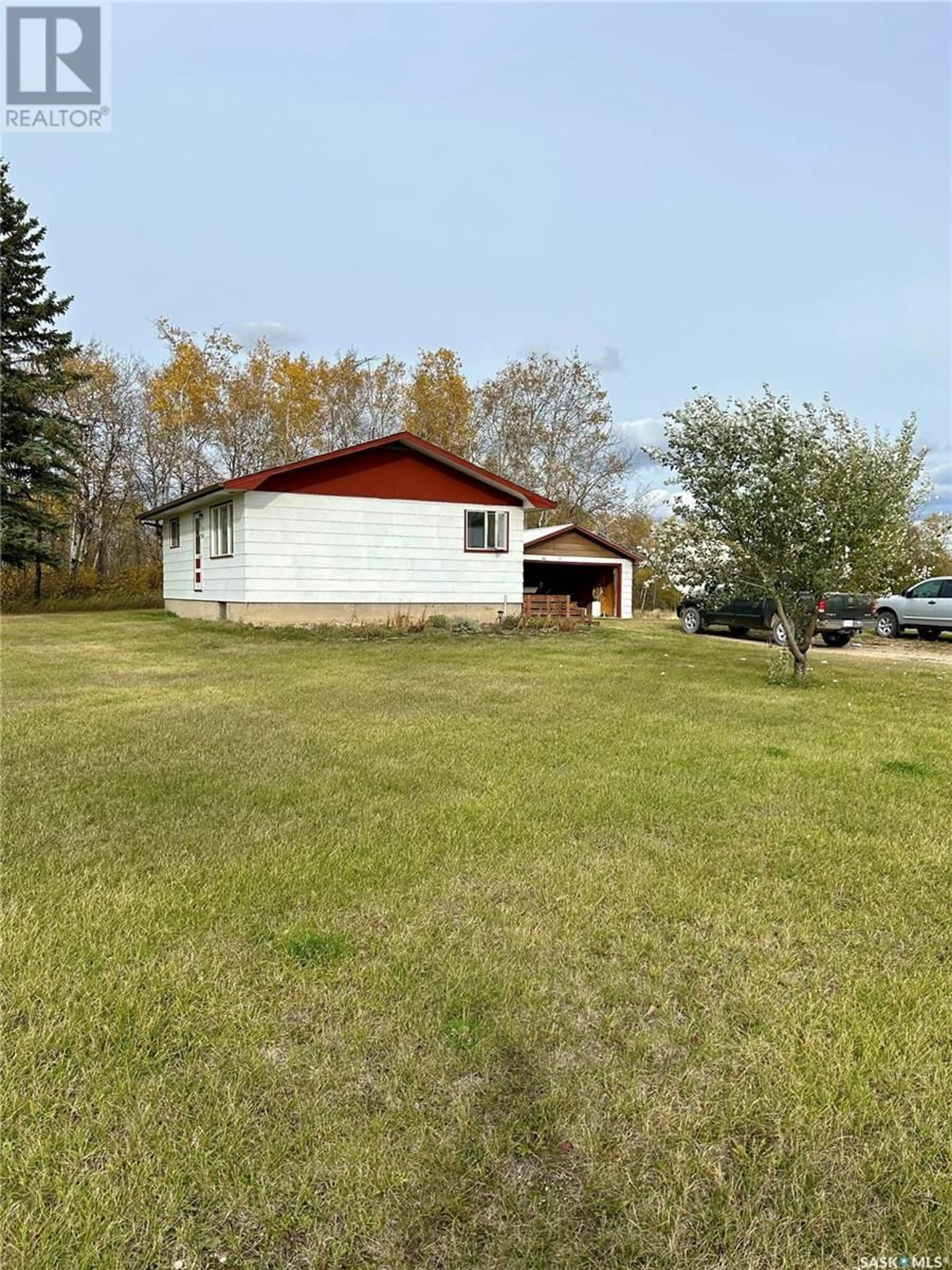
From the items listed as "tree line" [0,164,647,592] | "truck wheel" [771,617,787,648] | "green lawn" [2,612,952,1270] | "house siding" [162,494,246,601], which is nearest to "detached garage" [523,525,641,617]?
"truck wheel" [771,617,787,648]

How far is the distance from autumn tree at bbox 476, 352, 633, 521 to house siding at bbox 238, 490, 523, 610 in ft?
→ 50.3

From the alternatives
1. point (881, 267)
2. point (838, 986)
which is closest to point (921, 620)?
point (881, 267)

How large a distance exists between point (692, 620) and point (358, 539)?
1025 centimetres

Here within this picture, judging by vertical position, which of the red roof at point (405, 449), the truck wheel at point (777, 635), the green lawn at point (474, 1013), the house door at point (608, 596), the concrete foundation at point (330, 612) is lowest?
the green lawn at point (474, 1013)

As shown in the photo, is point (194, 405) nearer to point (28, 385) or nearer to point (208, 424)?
point (208, 424)

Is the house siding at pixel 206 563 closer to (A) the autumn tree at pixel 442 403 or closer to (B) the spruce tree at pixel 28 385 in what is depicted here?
(B) the spruce tree at pixel 28 385

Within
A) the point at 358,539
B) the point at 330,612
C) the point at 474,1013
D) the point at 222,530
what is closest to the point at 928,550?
the point at 358,539

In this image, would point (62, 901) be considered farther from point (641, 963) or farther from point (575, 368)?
point (575, 368)

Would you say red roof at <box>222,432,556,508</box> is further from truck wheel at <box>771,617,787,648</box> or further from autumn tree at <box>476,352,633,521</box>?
autumn tree at <box>476,352,633,521</box>

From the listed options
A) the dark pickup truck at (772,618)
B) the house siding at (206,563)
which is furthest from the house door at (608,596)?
the house siding at (206,563)

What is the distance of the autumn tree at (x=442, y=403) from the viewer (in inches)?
1281

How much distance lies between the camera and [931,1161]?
159 cm

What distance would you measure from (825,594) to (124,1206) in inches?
365

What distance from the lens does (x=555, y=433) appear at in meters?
32.6
